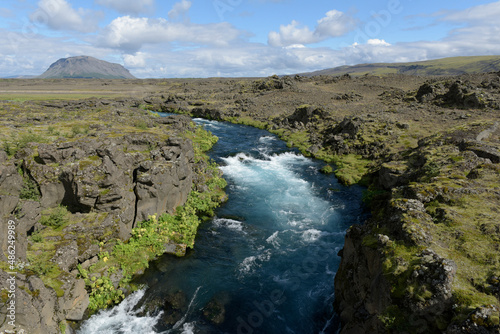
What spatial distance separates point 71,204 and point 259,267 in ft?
52.0

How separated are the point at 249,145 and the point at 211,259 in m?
35.2

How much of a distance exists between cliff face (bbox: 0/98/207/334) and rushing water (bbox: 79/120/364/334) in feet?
9.37

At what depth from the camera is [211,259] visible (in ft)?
70.8

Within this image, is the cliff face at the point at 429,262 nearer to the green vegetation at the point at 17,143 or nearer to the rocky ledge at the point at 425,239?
the rocky ledge at the point at 425,239

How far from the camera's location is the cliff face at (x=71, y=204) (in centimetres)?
1312

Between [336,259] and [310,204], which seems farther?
[310,204]

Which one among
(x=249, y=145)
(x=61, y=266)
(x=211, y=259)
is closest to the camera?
(x=61, y=266)

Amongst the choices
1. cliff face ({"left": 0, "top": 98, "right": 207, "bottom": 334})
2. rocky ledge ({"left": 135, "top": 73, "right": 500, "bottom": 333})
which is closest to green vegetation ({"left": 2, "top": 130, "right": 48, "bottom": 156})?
cliff face ({"left": 0, "top": 98, "right": 207, "bottom": 334})

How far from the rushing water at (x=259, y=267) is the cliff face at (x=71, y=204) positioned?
2.85 m

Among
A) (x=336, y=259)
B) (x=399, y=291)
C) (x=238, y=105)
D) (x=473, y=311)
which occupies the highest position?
(x=238, y=105)

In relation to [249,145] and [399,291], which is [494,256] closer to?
[399,291]

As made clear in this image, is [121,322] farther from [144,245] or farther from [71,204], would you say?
[71,204]

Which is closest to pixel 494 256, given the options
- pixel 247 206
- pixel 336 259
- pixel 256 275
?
pixel 336 259

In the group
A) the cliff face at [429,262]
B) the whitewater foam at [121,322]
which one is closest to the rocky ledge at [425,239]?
the cliff face at [429,262]
